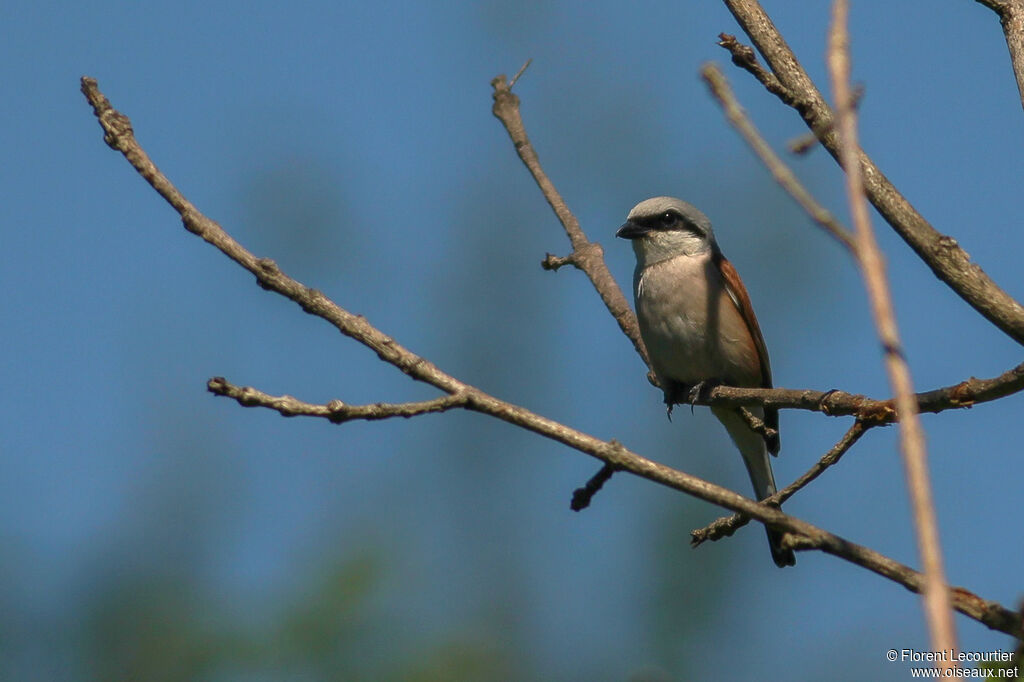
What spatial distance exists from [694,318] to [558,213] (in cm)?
170

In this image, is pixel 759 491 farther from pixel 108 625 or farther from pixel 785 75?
pixel 108 625

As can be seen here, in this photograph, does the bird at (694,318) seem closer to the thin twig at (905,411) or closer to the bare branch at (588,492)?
the bare branch at (588,492)

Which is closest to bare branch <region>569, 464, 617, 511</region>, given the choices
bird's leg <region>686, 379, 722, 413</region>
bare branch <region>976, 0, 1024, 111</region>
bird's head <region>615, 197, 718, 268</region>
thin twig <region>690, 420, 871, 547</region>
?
thin twig <region>690, 420, 871, 547</region>

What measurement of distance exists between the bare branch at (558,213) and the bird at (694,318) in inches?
44.9

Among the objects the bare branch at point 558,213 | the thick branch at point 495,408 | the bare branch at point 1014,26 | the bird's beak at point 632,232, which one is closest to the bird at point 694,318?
the bird's beak at point 632,232

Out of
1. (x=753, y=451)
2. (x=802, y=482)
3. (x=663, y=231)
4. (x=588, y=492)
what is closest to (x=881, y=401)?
(x=802, y=482)

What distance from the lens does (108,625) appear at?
11.8 meters

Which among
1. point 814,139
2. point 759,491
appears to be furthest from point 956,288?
point 759,491

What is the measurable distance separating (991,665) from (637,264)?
16.5 ft

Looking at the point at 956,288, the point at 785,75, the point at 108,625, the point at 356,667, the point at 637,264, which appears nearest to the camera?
the point at 956,288

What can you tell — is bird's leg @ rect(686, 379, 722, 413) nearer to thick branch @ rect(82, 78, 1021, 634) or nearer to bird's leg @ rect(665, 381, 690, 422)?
bird's leg @ rect(665, 381, 690, 422)

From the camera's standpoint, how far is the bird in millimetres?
6434

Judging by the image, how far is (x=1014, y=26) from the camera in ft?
11.7

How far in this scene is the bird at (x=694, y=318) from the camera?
6.43 m
